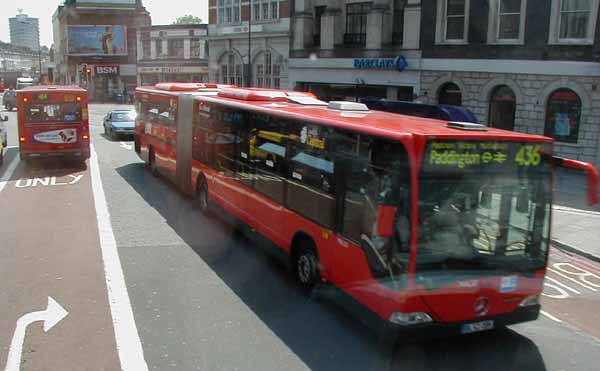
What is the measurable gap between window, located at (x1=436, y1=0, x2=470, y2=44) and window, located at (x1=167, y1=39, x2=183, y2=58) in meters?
47.7

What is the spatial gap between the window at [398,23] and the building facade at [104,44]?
53.1m

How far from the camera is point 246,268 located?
32.5 ft

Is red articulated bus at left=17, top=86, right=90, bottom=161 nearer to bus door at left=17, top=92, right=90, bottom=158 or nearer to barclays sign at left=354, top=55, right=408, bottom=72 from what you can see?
bus door at left=17, top=92, right=90, bottom=158

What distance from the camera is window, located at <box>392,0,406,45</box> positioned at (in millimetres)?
29453

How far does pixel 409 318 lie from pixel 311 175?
2725 millimetres

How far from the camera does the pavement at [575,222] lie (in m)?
11.9

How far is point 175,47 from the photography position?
68.9 meters

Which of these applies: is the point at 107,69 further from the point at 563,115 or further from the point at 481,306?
the point at 481,306

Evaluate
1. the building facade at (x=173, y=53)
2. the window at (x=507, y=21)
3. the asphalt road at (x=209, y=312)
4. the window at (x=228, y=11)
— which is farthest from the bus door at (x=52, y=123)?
the building facade at (x=173, y=53)

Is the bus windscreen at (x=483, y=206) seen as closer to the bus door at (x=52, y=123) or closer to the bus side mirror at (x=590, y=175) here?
the bus side mirror at (x=590, y=175)

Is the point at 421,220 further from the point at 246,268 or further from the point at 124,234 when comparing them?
the point at 124,234

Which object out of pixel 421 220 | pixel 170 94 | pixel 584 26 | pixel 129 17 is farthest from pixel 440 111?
pixel 129 17

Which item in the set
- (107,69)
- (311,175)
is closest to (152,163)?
(311,175)

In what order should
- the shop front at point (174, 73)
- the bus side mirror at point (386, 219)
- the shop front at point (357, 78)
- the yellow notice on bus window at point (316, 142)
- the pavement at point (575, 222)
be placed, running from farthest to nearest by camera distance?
the shop front at point (174, 73) → the shop front at point (357, 78) → the pavement at point (575, 222) → the yellow notice on bus window at point (316, 142) → the bus side mirror at point (386, 219)
